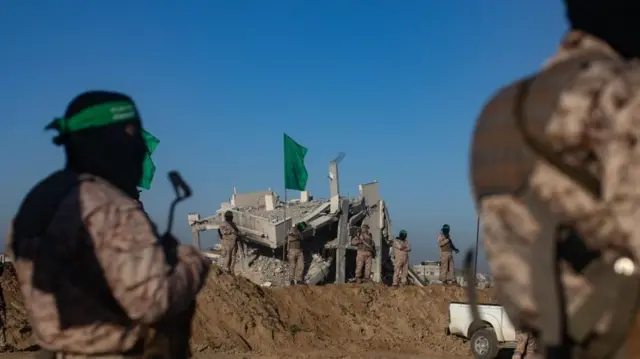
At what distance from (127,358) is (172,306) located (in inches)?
11.2

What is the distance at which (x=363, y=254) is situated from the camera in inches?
813

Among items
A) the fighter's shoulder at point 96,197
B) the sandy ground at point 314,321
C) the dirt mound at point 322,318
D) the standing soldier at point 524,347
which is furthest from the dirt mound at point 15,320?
the fighter's shoulder at point 96,197

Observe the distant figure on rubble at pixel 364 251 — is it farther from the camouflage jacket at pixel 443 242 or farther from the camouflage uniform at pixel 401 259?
the camouflage jacket at pixel 443 242

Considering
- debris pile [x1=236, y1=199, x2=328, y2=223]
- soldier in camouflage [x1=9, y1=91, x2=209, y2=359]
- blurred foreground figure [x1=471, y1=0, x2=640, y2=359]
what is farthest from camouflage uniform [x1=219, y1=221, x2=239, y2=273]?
blurred foreground figure [x1=471, y1=0, x2=640, y2=359]

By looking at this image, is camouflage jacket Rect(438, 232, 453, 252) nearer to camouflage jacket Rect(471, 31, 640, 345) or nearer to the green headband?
the green headband

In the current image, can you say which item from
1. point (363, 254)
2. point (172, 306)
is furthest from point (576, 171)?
point (363, 254)

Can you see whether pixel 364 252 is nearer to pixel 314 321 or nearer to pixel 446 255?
pixel 446 255

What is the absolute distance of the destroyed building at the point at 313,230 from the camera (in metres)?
20.6

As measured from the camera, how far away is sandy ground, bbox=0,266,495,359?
1529 cm

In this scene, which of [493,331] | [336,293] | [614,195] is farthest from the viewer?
[336,293]

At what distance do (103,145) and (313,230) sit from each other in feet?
57.5

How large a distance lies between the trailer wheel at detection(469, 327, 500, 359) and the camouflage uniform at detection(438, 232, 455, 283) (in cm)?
748

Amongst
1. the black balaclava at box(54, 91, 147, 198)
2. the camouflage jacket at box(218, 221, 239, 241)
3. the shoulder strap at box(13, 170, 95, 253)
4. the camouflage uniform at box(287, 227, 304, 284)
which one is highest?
the black balaclava at box(54, 91, 147, 198)

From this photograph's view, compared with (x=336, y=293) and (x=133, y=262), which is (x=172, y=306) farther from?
(x=336, y=293)
